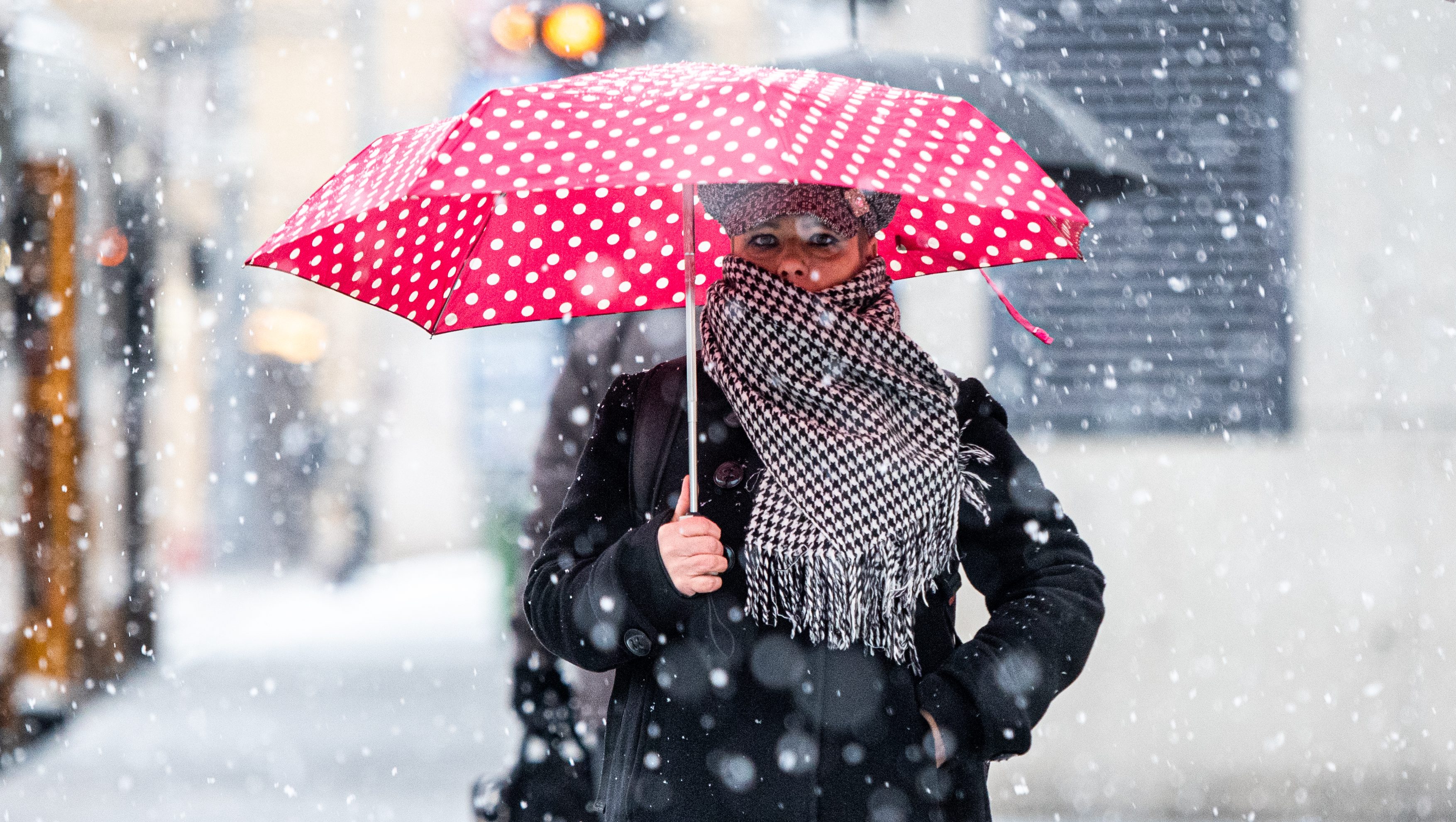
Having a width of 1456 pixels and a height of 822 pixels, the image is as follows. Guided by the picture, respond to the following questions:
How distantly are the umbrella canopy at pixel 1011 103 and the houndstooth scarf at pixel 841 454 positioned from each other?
3.75ft

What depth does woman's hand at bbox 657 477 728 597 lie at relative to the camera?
1.66m

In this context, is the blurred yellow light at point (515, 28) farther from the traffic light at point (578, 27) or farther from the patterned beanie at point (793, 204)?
the patterned beanie at point (793, 204)

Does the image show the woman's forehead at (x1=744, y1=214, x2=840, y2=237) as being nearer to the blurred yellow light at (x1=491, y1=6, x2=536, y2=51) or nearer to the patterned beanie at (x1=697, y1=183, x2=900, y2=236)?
the patterned beanie at (x1=697, y1=183, x2=900, y2=236)

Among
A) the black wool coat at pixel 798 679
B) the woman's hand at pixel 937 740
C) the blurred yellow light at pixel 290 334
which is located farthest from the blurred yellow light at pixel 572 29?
the blurred yellow light at pixel 290 334

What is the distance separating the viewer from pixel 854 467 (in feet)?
5.86

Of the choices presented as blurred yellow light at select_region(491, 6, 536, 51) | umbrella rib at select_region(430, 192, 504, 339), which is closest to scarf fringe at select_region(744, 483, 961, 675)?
umbrella rib at select_region(430, 192, 504, 339)

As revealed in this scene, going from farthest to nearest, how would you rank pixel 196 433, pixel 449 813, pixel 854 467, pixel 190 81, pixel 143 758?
pixel 196 433 → pixel 190 81 → pixel 143 758 → pixel 449 813 → pixel 854 467

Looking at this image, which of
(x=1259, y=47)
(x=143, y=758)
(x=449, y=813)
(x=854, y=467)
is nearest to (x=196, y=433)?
(x=143, y=758)

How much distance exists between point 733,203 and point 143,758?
4408 mm

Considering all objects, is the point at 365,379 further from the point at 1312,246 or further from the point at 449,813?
the point at 1312,246

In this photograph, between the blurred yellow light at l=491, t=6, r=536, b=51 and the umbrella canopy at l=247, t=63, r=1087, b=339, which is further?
the blurred yellow light at l=491, t=6, r=536, b=51

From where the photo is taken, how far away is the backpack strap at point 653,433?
1.89 m

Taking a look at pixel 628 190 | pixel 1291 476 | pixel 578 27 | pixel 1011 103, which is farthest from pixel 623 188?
pixel 1291 476

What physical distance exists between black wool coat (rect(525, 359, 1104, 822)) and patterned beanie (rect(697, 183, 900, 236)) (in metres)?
0.40
